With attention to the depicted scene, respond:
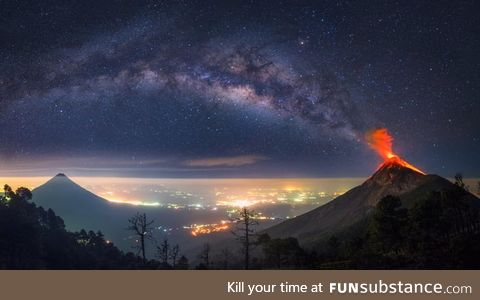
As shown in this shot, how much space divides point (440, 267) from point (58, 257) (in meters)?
87.4

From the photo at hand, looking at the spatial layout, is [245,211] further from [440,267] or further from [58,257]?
[58,257]

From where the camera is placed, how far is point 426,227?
66.0 meters

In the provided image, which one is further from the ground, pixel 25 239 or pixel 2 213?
pixel 2 213

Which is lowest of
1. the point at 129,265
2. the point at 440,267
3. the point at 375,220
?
the point at 129,265

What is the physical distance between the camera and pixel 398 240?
62.7m
